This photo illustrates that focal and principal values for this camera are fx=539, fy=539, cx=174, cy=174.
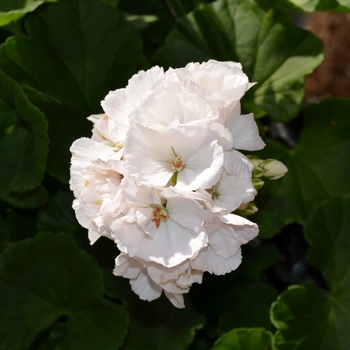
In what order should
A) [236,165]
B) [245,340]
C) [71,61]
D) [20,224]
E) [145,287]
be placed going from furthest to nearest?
[20,224]
[71,61]
[245,340]
[145,287]
[236,165]

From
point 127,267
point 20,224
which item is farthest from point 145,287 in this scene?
point 20,224

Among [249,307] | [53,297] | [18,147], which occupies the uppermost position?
[18,147]

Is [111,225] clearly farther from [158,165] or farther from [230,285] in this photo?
[230,285]

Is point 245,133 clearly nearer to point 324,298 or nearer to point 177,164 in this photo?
point 177,164

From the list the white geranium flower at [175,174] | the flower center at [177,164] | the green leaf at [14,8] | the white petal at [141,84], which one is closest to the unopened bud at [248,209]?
the white geranium flower at [175,174]

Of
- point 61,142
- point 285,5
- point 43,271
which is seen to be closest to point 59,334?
point 43,271

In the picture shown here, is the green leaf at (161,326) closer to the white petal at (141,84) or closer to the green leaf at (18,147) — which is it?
the green leaf at (18,147)

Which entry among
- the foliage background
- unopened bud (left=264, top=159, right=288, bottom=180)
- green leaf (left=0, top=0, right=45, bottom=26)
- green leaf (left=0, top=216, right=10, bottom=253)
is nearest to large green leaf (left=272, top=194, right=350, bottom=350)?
the foliage background
